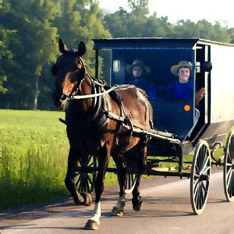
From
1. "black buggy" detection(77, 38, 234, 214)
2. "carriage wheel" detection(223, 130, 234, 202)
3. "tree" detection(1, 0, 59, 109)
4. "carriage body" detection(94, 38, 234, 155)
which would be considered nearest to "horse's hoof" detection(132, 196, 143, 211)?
"black buggy" detection(77, 38, 234, 214)

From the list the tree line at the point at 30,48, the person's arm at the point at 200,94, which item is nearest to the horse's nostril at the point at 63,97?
the person's arm at the point at 200,94

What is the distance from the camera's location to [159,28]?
12988cm

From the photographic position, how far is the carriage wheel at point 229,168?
11484 mm

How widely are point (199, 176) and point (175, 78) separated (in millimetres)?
1936

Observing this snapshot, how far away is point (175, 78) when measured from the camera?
11.8 m

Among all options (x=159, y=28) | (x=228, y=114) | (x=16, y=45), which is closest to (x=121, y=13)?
(x=159, y=28)

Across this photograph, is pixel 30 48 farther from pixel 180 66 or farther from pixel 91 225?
pixel 91 225

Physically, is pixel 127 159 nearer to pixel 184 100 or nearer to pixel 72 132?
pixel 184 100

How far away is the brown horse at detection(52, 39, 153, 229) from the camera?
8.39 meters

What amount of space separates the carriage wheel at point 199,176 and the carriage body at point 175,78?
58 cm

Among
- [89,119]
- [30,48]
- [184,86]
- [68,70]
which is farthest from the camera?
[30,48]

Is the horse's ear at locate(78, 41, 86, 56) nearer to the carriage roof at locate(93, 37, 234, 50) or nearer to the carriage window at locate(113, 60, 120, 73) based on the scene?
the carriage roof at locate(93, 37, 234, 50)

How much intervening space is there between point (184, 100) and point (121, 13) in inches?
5118

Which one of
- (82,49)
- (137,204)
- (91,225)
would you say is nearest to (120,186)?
(137,204)
